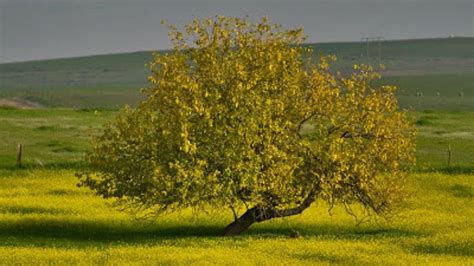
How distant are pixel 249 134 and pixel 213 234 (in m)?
5.91

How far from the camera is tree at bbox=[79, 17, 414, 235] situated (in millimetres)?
38938

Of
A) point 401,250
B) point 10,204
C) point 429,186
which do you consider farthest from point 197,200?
point 429,186

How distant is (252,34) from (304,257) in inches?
382

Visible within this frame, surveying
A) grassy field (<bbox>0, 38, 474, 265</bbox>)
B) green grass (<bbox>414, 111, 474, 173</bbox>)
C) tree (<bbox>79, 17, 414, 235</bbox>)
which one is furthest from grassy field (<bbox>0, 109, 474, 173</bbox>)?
tree (<bbox>79, 17, 414, 235</bbox>)

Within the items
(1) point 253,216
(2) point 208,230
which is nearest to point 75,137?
(2) point 208,230

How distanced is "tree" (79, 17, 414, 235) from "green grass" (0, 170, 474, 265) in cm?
A: 186

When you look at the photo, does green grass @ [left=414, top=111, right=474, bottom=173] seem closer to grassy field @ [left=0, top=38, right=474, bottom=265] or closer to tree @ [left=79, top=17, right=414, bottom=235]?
grassy field @ [left=0, top=38, right=474, bottom=265]

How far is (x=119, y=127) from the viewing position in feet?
134

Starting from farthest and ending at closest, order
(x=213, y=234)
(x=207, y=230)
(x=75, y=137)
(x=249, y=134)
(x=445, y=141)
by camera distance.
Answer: (x=75, y=137) < (x=445, y=141) < (x=207, y=230) < (x=213, y=234) < (x=249, y=134)

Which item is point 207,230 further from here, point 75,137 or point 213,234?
point 75,137

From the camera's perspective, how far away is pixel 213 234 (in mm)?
42906

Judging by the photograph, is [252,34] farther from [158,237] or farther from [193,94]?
[158,237]

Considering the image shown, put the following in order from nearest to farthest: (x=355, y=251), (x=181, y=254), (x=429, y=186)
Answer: (x=181, y=254) < (x=355, y=251) < (x=429, y=186)

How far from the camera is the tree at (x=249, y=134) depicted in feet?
128
